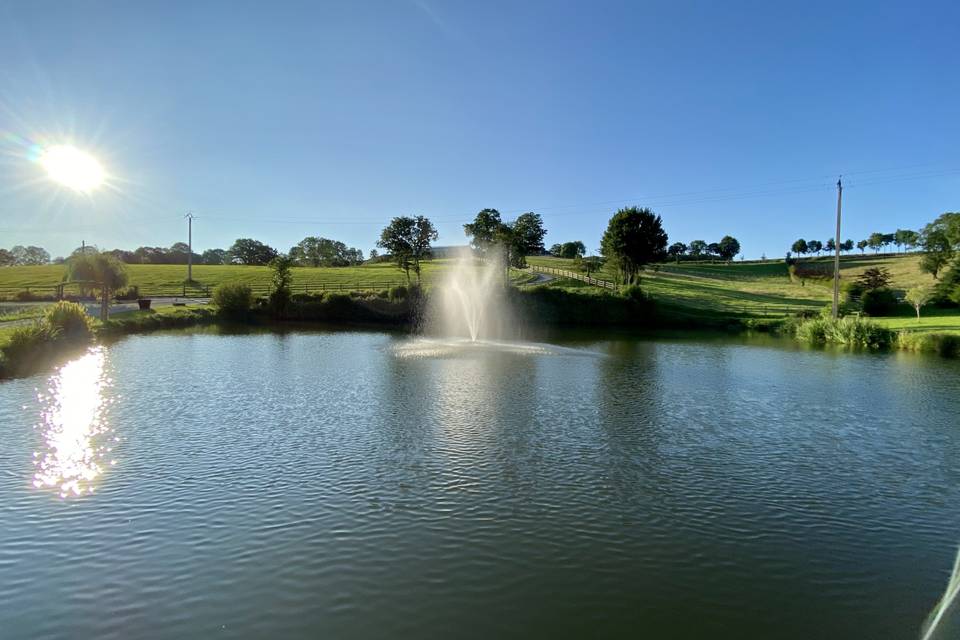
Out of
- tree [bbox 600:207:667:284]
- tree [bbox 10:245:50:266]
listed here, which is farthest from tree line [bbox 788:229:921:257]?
tree [bbox 10:245:50:266]

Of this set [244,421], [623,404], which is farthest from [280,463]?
[623,404]

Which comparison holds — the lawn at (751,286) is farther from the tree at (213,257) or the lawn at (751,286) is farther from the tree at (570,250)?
the tree at (213,257)

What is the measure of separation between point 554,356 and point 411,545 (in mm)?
27838

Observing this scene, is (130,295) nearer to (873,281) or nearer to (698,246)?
(873,281)

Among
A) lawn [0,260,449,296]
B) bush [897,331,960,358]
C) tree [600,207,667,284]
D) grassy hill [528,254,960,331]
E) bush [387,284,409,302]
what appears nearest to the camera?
bush [897,331,960,358]

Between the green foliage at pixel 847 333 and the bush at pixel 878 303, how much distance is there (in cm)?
1967

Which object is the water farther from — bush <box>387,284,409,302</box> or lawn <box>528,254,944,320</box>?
lawn <box>528,254,944,320</box>

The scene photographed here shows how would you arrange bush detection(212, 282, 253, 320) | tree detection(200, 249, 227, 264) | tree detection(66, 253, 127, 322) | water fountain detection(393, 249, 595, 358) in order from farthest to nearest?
tree detection(200, 249, 227, 264) → bush detection(212, 282, 253, 320) → tree detection(66, 253, 127, 322) → water fountain detection(393, 249, 595, 358)

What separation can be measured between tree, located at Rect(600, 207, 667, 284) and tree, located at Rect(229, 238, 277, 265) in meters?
108

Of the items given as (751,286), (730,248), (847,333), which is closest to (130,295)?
(847,333)

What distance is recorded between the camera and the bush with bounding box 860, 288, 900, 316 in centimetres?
6731

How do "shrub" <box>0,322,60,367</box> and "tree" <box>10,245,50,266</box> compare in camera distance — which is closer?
"shrub" <box>0,322,60,367</box>

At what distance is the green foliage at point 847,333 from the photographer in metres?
47.4

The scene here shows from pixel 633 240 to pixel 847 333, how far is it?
109ft
